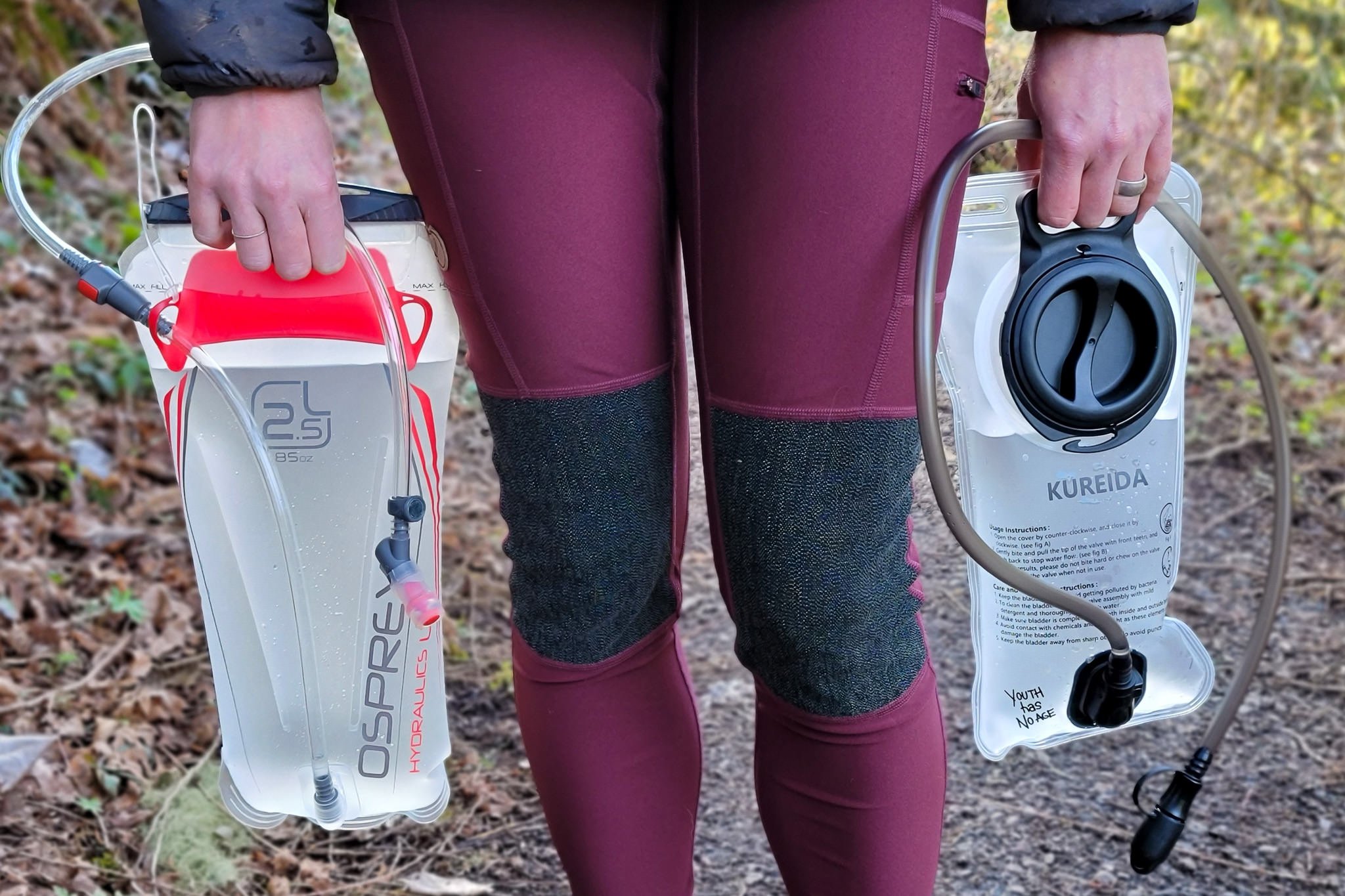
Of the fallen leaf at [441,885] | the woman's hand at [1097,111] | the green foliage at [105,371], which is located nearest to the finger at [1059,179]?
the woman's hand at [1097,111]

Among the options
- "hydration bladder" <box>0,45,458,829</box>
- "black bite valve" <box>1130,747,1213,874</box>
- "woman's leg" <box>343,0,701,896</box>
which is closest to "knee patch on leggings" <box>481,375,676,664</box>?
"woman's leg" <box>343,0,701,896</box>

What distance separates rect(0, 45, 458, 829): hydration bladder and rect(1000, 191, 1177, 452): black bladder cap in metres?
0.54

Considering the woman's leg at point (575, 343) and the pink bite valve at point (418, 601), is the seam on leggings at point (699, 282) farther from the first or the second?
the pink bite valve at point (418, 601)

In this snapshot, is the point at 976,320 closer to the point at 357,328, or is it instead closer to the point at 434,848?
the point at 357,328

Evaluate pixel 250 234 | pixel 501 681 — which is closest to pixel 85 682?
pixel 501 681

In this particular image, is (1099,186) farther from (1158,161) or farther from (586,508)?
(586,508)

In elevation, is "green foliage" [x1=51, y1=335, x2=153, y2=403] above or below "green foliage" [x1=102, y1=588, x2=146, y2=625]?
above

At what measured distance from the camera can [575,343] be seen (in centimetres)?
101

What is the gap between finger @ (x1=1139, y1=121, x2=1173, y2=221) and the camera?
3.09 feet

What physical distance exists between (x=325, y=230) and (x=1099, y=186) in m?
0.64

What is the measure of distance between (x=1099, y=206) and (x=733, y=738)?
126cm

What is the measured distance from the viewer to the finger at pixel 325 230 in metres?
0.95

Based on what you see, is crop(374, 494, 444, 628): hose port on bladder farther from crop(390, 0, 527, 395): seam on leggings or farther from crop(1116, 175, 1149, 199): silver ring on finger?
crop(1116, 175, 1149, 199): silver ring on finger

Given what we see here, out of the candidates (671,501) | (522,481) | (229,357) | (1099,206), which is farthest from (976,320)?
(229,357)
